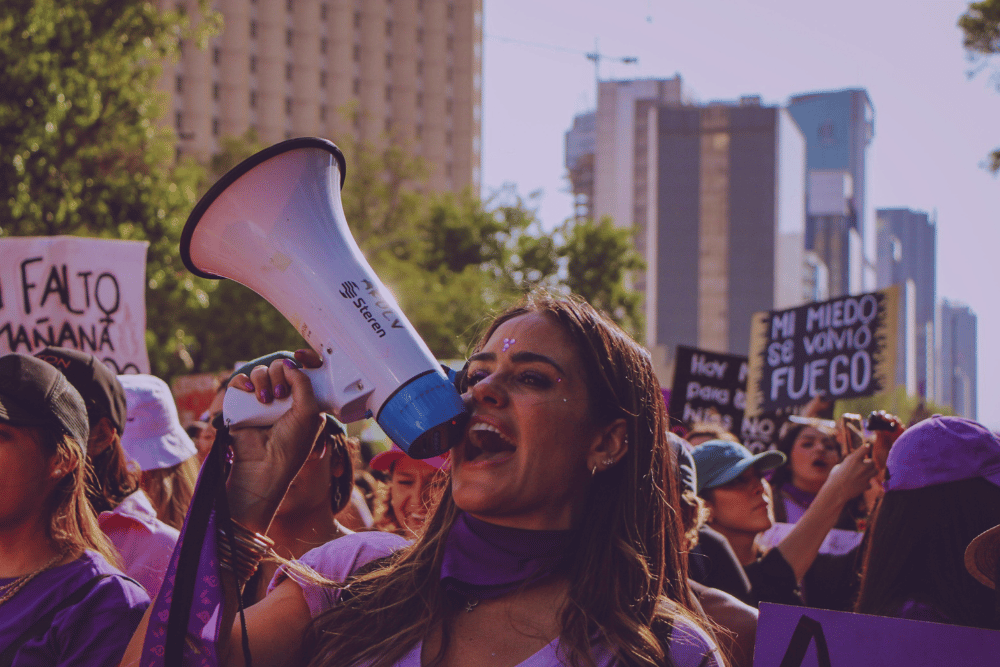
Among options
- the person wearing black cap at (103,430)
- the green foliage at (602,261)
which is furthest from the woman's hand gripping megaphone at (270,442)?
the green foliage at (602,261)

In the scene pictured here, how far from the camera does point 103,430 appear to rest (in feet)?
10.0

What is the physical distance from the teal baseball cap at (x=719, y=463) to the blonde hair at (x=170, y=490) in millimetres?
1913

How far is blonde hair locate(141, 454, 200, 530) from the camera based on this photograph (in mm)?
3586

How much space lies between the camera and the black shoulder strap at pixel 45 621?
216cm

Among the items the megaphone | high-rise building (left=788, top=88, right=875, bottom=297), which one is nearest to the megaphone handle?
the megaphone

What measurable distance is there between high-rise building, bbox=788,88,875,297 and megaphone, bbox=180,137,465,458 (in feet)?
414

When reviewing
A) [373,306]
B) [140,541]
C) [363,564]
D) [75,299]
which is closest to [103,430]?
[140,541]

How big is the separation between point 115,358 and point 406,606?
160 inches

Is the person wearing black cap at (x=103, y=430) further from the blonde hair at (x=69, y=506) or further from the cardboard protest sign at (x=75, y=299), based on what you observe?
the cardboard protest sign at (x=75, y=299)

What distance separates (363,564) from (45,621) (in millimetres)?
721

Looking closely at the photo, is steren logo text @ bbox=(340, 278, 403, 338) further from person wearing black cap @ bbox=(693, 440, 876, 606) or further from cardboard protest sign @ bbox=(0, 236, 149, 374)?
cardboard protest sign @ bbox=(0, 236, 149, 374)

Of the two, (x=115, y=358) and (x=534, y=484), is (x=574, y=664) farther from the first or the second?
(x=115, y=358)

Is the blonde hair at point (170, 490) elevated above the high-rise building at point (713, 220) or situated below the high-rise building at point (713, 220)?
below

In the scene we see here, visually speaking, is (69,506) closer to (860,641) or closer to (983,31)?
(860,641)
